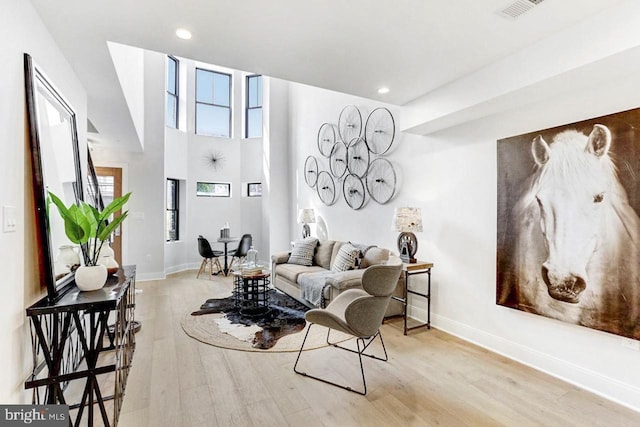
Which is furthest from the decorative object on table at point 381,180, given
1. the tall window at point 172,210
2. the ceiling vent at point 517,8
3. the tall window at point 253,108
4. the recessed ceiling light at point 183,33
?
the tall window at point 172,210

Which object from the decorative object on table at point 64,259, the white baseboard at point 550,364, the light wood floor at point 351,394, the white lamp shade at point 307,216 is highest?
the white lamp shade at point 307,216

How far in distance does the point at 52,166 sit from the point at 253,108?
264 inches

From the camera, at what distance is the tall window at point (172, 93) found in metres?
7.14

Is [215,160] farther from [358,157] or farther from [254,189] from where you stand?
[358,157]

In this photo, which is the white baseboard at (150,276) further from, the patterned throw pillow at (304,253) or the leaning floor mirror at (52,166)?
the leaning floor mirror at (52,166)

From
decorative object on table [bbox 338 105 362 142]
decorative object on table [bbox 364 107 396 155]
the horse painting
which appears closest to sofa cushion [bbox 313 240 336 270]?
decorative object on table [bbox 364 107 396 155]

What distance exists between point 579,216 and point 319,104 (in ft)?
15.8

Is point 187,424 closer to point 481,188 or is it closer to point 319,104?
point 481,188

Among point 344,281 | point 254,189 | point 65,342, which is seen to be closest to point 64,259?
point 65,342

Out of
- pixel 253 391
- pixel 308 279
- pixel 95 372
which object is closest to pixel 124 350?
pixel 95 372

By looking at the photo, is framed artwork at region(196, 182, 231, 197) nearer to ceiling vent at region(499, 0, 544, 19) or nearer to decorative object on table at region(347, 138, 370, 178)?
decorative object on table at region(347, 138, 370, 178)

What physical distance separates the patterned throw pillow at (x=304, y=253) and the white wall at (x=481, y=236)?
1.03 metres

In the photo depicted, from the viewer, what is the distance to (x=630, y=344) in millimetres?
2273

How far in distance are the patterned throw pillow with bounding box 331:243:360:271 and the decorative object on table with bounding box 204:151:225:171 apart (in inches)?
186
